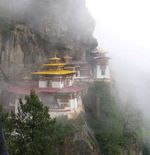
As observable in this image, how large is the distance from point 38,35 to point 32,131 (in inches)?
477

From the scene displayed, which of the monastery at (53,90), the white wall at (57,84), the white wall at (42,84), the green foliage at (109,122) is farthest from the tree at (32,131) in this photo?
the green foliage at (109,122)

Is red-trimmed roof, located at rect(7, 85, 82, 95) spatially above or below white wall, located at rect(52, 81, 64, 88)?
below

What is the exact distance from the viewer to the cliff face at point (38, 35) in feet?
70.0

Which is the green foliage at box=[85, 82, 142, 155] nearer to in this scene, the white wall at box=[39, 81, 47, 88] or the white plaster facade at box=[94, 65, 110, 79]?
the white plaster facade at box=[94, 65, 110, 79]

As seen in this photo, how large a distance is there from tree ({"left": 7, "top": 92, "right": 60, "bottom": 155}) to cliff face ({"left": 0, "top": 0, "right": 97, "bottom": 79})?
30.3ft

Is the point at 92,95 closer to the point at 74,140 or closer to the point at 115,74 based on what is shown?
the point at 74,140

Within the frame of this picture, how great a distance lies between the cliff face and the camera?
21.3 metres

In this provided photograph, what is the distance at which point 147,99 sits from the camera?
32688mm

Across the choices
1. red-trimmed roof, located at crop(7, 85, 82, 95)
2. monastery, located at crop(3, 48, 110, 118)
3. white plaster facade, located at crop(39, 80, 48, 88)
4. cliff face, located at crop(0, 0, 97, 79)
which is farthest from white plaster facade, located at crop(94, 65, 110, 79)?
white plaster facade, located at crop(39, 80, 48, 88)

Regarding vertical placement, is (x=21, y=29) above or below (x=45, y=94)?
above

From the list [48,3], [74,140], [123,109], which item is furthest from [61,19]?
[74,140]

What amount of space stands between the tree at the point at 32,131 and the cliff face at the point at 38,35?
922 cm

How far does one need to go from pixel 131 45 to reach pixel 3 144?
4453cm

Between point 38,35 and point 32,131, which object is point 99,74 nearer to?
point 38,35
